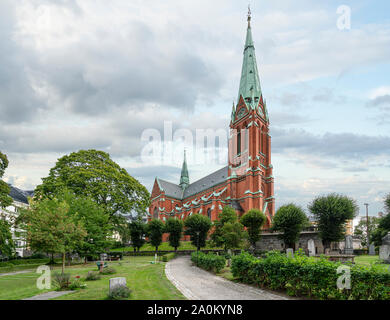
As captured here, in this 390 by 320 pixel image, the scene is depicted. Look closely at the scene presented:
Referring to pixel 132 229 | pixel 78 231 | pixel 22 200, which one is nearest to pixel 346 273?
pixel 78 231

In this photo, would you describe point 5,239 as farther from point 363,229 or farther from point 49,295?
point 363,229

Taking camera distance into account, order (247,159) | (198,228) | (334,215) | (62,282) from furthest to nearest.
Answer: (247,159) < (198,228) < (334,215) < (62,282)

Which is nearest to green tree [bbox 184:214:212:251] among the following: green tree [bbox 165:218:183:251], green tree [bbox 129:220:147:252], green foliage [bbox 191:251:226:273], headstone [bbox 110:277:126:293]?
green tree [bbox 165:218:183:251]

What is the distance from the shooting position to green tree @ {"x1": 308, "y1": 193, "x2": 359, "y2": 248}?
115 ft

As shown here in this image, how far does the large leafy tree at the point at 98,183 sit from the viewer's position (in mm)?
36844

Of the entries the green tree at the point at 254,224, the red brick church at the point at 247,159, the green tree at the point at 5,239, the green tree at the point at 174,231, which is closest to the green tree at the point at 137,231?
the green tree at the point at 174,231

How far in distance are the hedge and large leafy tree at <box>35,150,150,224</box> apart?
27.4 metres

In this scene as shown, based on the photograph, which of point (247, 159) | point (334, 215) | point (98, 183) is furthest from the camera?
point (247, 159)

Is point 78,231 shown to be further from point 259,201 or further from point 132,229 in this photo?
point 259,201

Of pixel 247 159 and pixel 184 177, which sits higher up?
pixel 247 159

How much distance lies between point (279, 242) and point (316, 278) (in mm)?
33658

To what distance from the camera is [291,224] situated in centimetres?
3888

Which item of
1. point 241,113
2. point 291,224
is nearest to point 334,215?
point 291,224

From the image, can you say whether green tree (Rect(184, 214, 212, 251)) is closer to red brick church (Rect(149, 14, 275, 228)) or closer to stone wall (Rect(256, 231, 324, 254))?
stone wall (Rect(256, 231, 324, 254))
